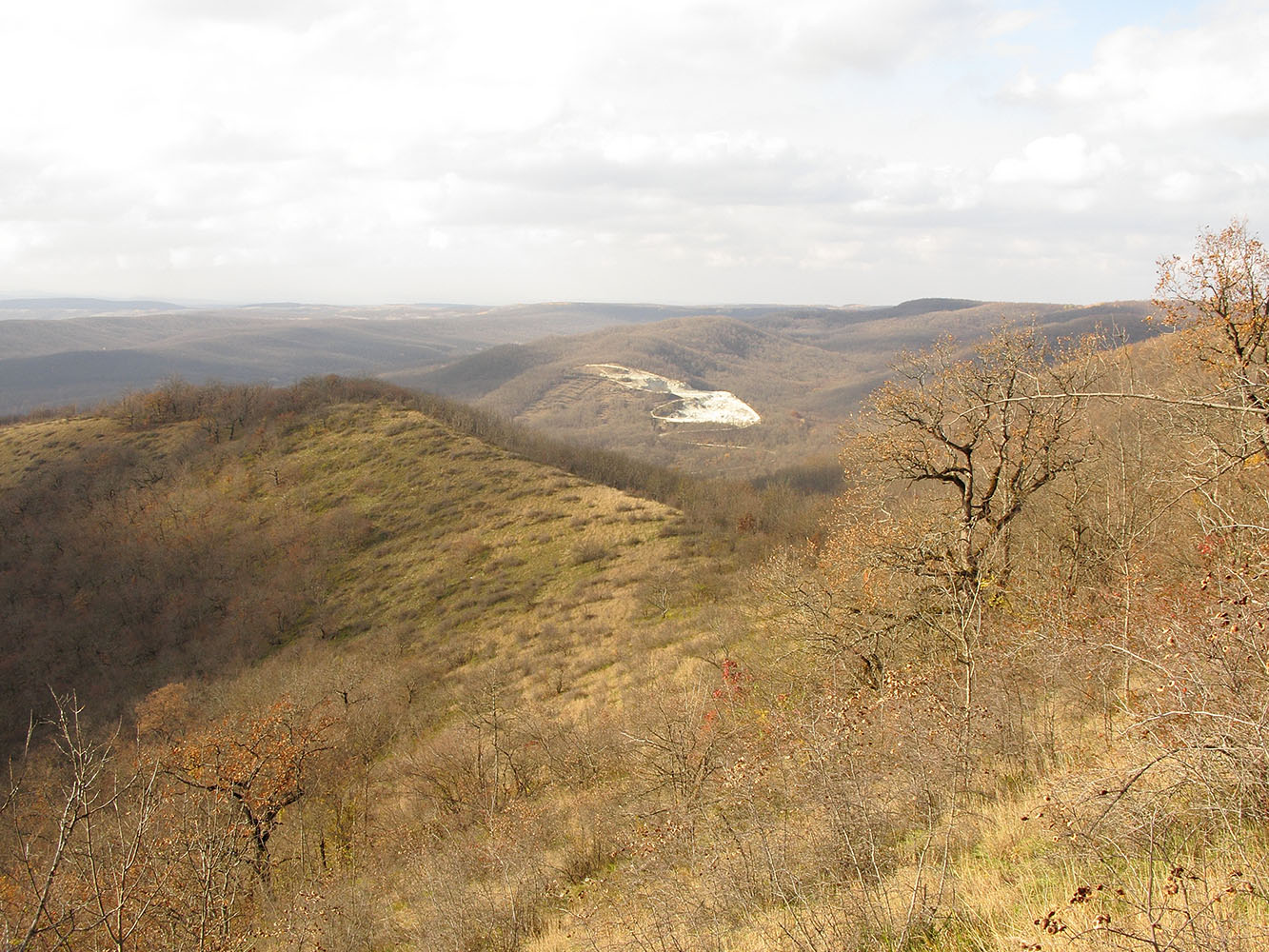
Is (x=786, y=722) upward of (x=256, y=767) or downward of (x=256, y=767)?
upward

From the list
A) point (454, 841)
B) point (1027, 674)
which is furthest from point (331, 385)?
point (1027, 674)

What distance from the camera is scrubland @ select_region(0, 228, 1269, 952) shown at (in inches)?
209

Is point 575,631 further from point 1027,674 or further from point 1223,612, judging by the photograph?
point 1223,612

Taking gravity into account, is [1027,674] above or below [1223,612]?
below

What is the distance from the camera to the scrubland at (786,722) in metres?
5.31

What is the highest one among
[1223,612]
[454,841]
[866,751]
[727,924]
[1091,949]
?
[1223,612]

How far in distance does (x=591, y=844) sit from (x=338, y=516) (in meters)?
51.2

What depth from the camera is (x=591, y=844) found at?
1221cm

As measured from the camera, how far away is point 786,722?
11477 millimetres

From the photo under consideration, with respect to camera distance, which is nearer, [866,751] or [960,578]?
[866,751]

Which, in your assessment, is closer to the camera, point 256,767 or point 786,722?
point 786,722

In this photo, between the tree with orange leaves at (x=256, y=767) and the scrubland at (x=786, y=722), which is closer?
the scrubland at (x=786, y=722)

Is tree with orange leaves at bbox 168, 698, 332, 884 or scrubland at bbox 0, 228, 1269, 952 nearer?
scrubland at bbox 0, 228, 1269, 952

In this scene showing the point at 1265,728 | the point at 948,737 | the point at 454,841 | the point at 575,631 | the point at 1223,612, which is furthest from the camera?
the point at 575,631
